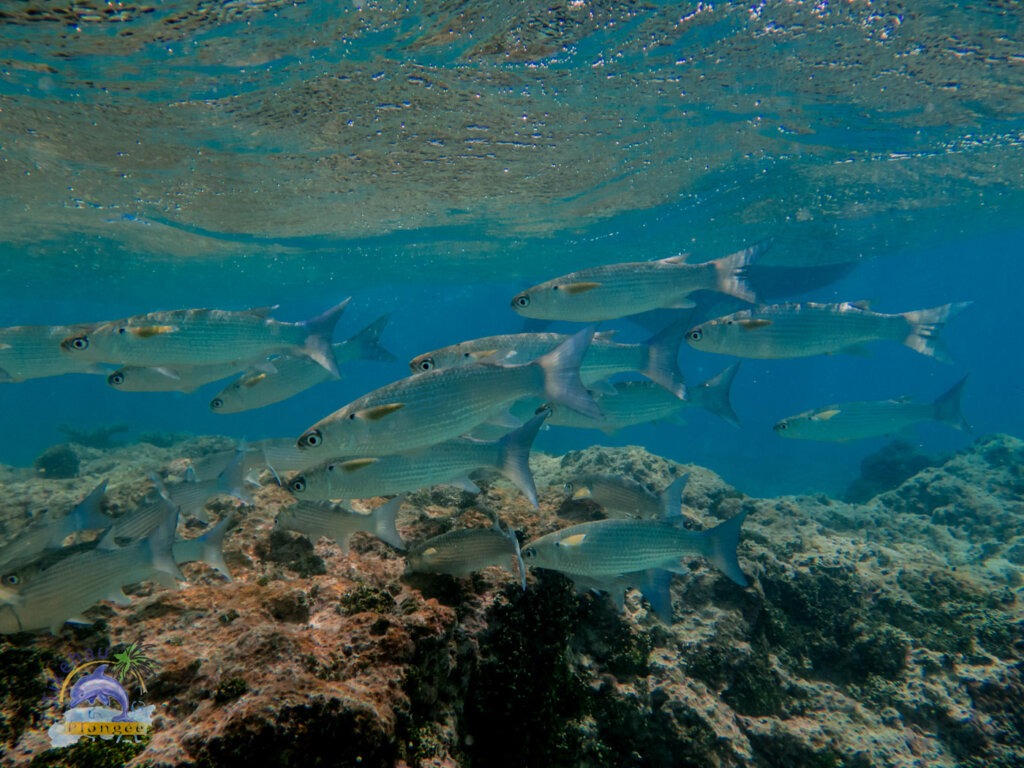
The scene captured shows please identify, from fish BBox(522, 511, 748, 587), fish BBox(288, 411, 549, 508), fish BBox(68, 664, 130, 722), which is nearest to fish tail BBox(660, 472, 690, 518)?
fish BBox(522, 511, 748, 587)

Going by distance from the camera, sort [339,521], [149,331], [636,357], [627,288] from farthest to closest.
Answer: [636,357], [627,288], [149,331], [339,521]

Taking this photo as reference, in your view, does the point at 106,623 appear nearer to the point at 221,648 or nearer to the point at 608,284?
the point at 221,648

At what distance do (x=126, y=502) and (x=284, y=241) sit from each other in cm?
1959

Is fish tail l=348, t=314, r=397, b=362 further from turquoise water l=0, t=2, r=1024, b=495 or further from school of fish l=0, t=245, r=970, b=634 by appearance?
turquoise water l=0, t=2, r=1024, b=495

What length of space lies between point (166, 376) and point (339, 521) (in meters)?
2.77

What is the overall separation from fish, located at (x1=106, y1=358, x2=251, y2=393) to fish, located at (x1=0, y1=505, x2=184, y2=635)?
2572 millimetres

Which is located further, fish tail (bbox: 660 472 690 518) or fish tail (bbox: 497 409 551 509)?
fish tail (bbox: 660 472 690 518)

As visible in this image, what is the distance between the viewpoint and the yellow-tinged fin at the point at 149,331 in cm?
446

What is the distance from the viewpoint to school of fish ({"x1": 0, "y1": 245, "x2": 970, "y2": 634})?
3305 mm

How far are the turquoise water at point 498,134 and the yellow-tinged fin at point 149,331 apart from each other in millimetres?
3567

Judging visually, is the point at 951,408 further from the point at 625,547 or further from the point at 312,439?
the point at 312,439

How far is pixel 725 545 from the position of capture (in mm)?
3859

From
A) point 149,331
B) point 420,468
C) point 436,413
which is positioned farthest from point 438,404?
point 149,331

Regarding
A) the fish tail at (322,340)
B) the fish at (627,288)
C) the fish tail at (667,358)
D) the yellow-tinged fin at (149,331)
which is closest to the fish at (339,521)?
the fish tail at (322,340)
